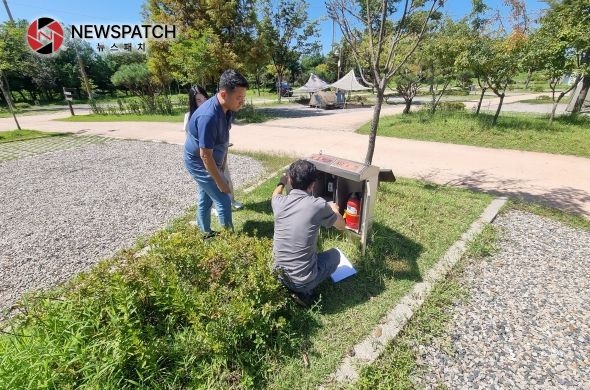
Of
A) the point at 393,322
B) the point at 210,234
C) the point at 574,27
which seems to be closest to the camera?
the point at 393,322

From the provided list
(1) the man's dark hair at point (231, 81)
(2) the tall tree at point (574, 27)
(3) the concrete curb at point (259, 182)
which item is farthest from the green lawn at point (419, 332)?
(2) the tall tree at point (574, 27)

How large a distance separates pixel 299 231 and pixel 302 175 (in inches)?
17.7

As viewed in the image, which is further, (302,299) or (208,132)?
(208,132)

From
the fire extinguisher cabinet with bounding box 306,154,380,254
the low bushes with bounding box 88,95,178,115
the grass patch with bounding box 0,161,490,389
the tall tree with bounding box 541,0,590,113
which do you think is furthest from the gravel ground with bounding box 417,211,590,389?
the low bushes with bounding box 88,95,178,115

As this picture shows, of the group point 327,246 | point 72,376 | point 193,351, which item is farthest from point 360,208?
point 72,376

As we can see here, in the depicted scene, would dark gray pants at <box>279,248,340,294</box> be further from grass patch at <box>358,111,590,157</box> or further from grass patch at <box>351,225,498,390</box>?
grass patch at <box>358,111,590,157</box>

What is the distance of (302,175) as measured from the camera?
7.78ft

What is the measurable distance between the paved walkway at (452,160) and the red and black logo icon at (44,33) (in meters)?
8.58

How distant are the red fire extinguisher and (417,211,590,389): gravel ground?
1227mm

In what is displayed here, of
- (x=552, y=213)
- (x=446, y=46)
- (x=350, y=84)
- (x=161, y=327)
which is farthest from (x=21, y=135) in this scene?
(x=350, y=84)

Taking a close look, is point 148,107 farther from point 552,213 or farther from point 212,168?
point 552,213

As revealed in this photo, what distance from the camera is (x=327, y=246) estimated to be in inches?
136

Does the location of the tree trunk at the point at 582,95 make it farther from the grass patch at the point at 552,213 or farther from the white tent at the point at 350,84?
the white tent at the point at 350,84

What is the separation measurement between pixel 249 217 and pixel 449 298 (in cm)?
269
